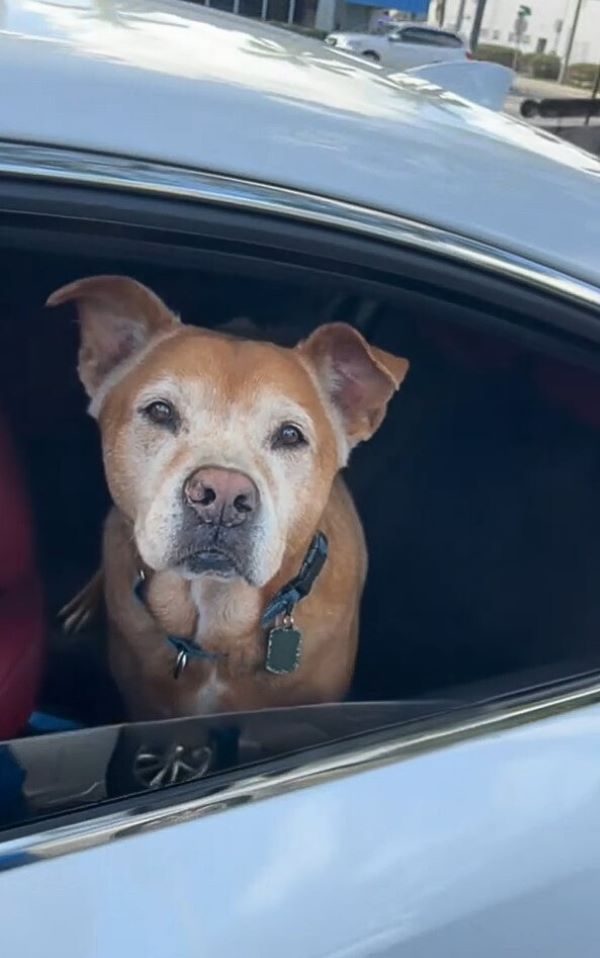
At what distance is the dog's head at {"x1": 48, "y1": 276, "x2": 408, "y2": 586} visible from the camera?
1.28m

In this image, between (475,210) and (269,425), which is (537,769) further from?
(475,210)

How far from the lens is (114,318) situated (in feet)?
4.43

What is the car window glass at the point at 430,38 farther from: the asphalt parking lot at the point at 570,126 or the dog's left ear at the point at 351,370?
the dog's left ear at the point at 351,370

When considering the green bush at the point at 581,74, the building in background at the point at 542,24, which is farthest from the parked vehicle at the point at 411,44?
the building in background at the point at 542,24

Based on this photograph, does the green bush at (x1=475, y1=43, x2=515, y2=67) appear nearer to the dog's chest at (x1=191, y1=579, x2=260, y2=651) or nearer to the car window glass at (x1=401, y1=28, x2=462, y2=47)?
the car window glass at (x1=401, y1=28, x2=462, y2=47)

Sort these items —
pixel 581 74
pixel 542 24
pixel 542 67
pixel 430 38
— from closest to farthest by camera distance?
pixel 430 38
pixel 581 74
pixel 542 67
pixel 542 24

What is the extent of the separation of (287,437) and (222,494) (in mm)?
111

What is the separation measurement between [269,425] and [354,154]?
30 centimetres

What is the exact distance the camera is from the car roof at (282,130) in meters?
1.11

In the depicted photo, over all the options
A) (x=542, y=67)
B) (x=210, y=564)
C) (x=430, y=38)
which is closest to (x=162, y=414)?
(x=210, y=564)

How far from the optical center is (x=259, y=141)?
3.79 feet

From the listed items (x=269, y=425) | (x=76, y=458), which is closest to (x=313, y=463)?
(x=269, y=425)

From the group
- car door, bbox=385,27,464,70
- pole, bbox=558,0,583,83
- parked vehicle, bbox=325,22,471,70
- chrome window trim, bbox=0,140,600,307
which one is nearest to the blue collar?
chrome window trim, bbox=0,140,600,307

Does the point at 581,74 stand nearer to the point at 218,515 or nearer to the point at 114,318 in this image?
the point at 114,318
